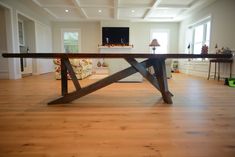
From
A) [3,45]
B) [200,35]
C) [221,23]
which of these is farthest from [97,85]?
[200,35]

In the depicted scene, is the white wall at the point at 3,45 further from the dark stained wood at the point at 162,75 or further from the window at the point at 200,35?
the window at the point at 200,35

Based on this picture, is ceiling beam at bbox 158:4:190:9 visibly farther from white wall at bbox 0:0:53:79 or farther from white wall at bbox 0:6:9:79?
white wall at bbox 0:6:9:79

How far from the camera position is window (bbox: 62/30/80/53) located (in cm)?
902

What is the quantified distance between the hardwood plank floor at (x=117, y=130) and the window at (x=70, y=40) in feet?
24.2

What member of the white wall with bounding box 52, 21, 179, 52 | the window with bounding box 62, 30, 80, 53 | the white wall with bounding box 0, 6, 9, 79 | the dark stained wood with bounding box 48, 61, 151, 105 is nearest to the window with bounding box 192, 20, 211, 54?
the white wall with bounding box 52, 21, 179, 52

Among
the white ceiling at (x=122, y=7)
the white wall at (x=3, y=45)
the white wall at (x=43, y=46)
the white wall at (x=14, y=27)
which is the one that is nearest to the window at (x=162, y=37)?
the white ceiling at (x=122, y=7)

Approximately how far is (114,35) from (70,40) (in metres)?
2.34

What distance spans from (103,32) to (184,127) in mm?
7759

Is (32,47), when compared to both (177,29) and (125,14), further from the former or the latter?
(177,29)

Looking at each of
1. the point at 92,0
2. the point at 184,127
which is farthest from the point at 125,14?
the point at 184,127

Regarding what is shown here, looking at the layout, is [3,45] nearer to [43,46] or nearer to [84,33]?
[43,46]

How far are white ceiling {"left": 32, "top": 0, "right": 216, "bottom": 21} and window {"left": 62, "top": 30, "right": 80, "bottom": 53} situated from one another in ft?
4.19

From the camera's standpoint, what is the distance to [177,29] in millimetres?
8992

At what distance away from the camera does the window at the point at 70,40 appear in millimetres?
9016
